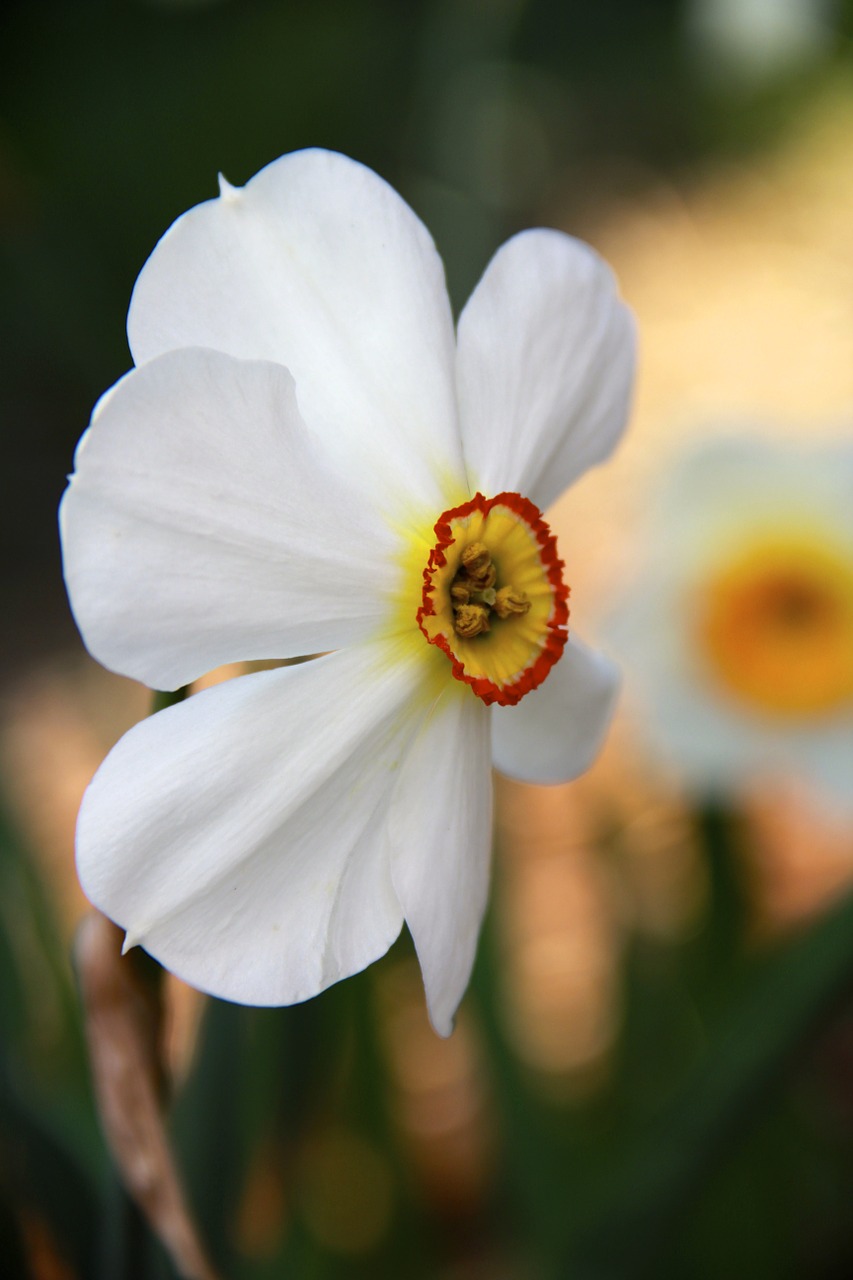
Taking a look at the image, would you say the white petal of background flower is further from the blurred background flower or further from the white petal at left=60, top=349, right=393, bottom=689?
the white petal at left=60, top=349, right=393, bottom=689

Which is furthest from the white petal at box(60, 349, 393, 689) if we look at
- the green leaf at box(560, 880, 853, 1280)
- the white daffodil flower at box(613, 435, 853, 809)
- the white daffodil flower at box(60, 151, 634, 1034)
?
the white daffodil flower at box(613, 435, 853, 809)

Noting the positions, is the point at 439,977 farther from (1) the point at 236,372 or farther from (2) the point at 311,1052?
(2) the point at 311,1052

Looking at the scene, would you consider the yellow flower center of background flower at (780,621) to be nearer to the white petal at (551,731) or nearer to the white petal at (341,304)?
the white petal at (551,731)

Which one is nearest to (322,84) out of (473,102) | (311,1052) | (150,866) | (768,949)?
(473,102)

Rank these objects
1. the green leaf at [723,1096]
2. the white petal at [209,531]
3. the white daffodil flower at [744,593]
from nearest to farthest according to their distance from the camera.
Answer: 1. the white petal at [209,531]
2. the green leaf at [723,1096]
3. the white daffodil flower at [744,593]

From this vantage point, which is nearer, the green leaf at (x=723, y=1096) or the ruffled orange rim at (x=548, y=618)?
the ruffled orange rim at (x=548, y=618)

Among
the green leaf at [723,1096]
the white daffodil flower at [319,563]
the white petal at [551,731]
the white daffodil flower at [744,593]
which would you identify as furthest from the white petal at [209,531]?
the white daffodil flower at [744,593]

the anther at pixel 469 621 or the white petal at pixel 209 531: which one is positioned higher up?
the white petal at pixel 209 531

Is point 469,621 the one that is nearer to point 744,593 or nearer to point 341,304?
point 341,304
